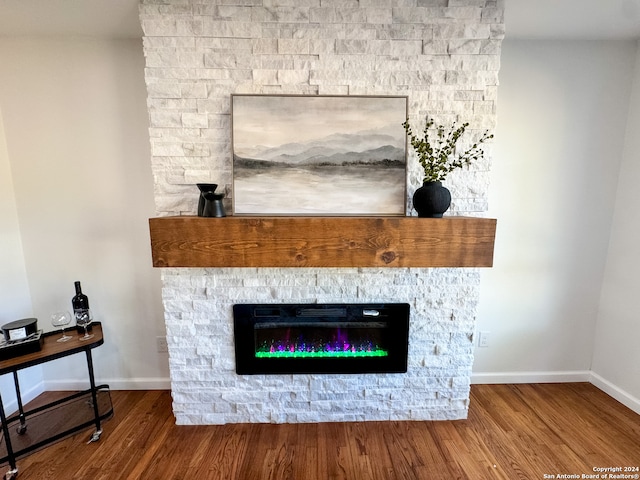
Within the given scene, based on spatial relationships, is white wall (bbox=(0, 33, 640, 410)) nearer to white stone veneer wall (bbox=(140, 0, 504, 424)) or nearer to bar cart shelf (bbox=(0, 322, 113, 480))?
bar cart shelf (bbox=(0, 322, 113, 480))

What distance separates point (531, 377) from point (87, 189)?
11.3ft

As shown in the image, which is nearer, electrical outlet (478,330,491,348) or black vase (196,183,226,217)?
black vase (196,183,226,217)

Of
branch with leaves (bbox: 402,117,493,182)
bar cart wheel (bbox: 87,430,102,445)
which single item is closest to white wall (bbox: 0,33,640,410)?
bar cart wheel (bbox: 87,430,102,445)

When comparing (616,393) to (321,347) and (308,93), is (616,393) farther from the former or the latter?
(308,93)

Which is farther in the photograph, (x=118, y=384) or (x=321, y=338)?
(x=118, y=384)

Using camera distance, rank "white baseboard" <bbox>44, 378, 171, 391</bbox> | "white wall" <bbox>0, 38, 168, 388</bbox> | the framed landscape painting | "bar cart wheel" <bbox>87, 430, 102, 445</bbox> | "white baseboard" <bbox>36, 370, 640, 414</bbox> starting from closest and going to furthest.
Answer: the framed landscape painting → "bar cart wheel" <bbox>87, 430, 102, 445</bbox> → "white wall" <bbox>0, 38, 168, 388</bbox> → "white baseboard" <bbox>36, 370, 640, 414</bbox> → "white baseboard" <bbox>44, 378, 171, 391</bbox>

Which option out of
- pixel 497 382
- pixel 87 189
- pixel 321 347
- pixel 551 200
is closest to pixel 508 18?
pixel 551 200

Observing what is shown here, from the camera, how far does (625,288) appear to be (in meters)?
1.96

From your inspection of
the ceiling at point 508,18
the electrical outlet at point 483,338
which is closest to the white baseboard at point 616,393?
the electrical outlet at point 483,338

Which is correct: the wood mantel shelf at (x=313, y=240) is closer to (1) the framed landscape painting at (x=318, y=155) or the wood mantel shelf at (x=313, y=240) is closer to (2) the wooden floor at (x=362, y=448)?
(1) the framed landscape painting at (x=318, y=155)

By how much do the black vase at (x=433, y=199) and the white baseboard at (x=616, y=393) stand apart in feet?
6.27

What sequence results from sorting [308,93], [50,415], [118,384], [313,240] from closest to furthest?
1. [313,240]
2. [308,93]
3. [50,415]
4. [118,384]

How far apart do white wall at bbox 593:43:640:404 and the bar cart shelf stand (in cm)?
335

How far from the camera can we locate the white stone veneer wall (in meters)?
1.50
